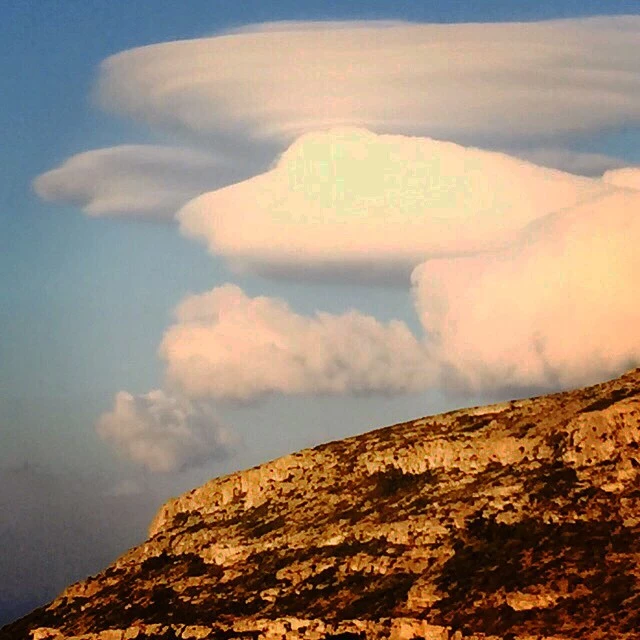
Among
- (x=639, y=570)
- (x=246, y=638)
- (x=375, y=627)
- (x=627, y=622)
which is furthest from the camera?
(x=246, y=638)

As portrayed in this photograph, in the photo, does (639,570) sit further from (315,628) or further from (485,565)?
(315,628)

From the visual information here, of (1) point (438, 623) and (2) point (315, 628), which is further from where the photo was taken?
(2) point (315, 628)

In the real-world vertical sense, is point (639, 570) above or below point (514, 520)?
below

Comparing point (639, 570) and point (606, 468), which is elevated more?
point (606, 468)

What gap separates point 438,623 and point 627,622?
27.7 m

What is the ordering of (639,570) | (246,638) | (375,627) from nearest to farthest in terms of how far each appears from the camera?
(639,570), (375,627), (246,638)

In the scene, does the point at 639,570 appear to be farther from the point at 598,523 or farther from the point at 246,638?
the point at 246,638

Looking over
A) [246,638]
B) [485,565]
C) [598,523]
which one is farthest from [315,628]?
[598,523]

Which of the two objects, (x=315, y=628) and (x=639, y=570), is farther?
(x=315, y=628)

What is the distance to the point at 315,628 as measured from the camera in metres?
194

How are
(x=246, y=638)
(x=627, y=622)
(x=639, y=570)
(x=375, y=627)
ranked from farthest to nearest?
(x=246, y=638)
(x=375, y=627)
(x=639, y=570)
(x=627, y=622)

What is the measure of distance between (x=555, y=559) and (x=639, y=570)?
13910 millimetres

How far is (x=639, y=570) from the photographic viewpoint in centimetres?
17388

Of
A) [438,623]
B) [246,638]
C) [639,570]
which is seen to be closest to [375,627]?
[438,623]
